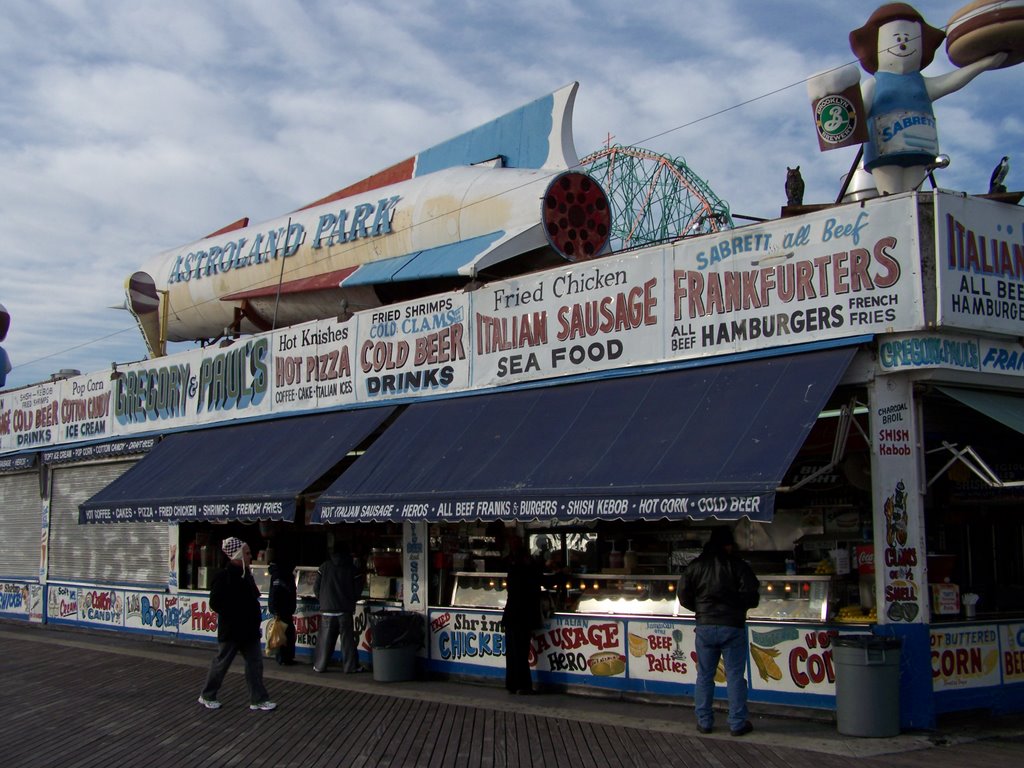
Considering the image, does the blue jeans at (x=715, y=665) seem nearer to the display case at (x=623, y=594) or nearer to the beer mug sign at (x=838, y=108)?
the display case at (x=623, y=594)

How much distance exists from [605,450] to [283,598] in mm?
5750

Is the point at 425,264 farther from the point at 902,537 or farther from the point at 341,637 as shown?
the point at 902,537

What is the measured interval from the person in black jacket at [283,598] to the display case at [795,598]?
21.6 ft

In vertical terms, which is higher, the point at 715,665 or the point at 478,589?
the point at 478,589

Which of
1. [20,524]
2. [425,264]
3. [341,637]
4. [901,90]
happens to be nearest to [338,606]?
[341,637]

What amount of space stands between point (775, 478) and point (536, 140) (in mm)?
9521

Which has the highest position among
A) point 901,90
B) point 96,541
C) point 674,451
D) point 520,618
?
point 901,90

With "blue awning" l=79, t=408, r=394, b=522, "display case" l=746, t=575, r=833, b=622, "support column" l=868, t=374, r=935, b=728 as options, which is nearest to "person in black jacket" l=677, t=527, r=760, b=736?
"display case" l=746, t=575, r=833, b=622

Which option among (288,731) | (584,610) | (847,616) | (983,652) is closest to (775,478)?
Answer: (847,616)

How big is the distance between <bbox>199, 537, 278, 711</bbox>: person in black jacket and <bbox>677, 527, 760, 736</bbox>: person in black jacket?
4400 mm

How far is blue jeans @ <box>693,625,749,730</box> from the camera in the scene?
9344mm

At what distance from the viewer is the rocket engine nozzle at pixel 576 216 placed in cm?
1555

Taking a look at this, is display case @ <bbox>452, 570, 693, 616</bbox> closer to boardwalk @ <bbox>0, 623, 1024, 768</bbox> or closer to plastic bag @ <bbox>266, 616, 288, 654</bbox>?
boardwalk @ <bbox>0, 623, 1024, 768</bbox>

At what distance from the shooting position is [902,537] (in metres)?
9.68
